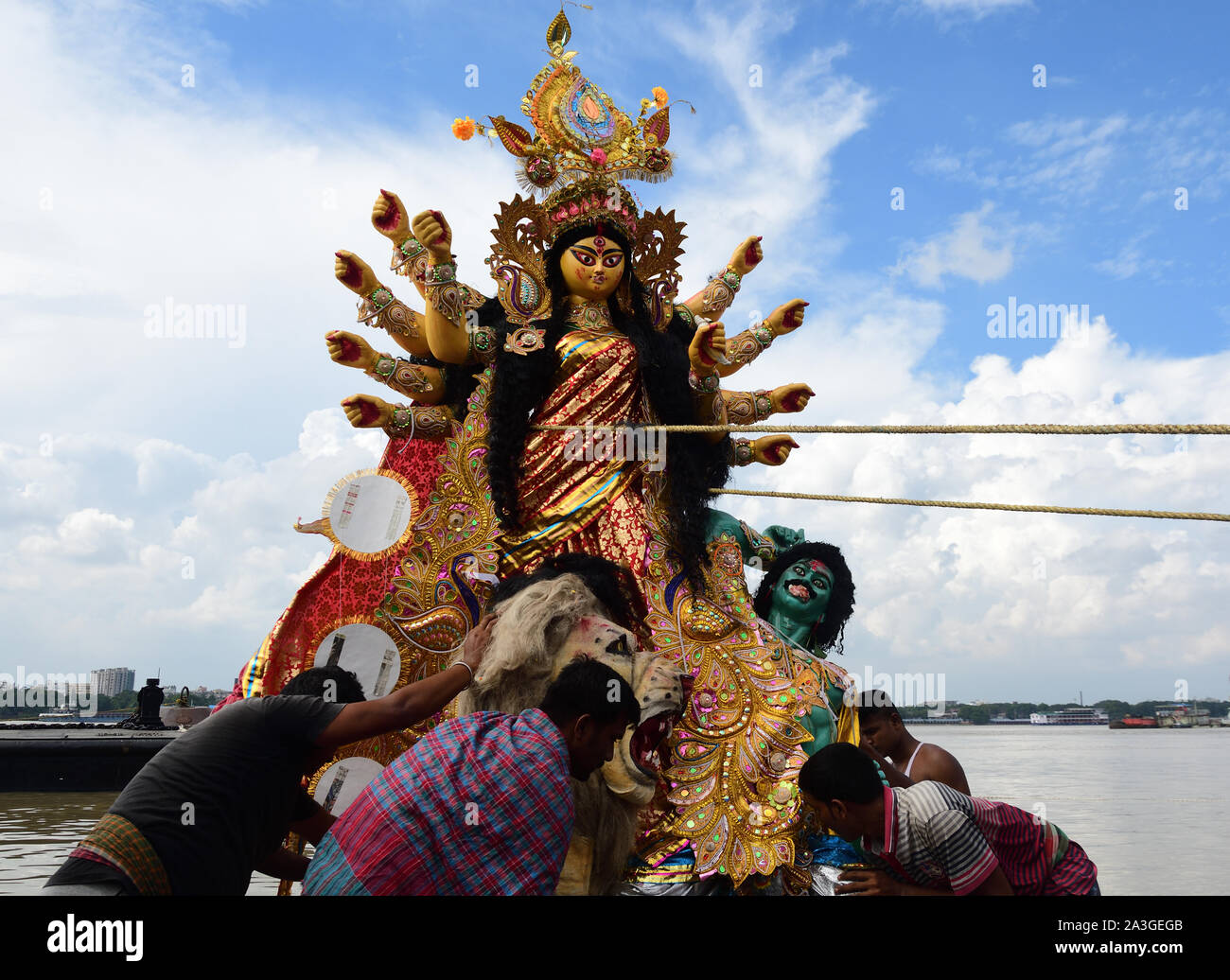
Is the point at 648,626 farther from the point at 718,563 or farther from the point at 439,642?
the point at 439,642

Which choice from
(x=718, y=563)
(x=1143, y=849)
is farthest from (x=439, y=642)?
(x=1143, y=849)

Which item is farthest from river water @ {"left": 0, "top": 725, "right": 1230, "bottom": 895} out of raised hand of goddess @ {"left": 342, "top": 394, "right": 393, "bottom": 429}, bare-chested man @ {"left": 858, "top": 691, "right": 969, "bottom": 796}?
raised hand of goddess @ {"left": 342, "top": 394, "right": 393, "bottom": 429}

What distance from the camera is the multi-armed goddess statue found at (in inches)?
184

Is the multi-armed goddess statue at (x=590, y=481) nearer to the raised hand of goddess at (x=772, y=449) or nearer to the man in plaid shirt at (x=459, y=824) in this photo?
the raised hand of goddess at (x=772, y=449)

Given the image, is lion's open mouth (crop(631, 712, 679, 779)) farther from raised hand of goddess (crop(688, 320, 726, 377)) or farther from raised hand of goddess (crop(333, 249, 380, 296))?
raised hand of goddess (crop(333, 249, 380, 296))

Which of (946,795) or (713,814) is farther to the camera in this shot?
(713,814)

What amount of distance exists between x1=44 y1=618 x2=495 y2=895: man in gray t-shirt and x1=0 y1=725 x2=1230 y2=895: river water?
3.17m

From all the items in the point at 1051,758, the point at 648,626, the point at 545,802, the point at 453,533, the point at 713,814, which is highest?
the point at 453,533

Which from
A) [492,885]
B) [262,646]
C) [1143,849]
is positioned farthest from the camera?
[1143,849]

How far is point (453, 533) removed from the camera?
5.52 metres

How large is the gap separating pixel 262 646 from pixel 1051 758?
23.9m

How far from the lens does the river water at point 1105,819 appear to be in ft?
24.6

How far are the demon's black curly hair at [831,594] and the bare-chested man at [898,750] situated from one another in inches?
57.2

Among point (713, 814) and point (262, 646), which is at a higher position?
point (262, 646)
